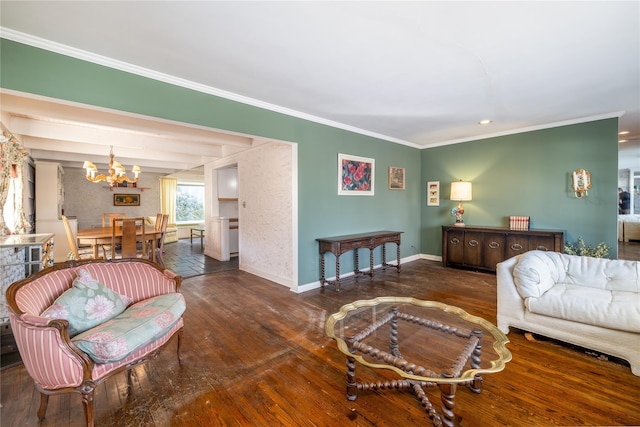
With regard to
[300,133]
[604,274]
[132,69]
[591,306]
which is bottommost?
[591,306]

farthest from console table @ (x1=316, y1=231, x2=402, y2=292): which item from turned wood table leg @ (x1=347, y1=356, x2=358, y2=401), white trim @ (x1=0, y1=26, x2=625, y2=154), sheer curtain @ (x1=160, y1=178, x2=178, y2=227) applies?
sheer curtain @ (x1=160, y1=178, x2=178, y2=227)

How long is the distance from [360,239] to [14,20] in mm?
3912

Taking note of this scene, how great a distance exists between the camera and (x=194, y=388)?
1.83 m

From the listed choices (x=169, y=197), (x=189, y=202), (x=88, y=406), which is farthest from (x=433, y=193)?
(x=189, y=202)

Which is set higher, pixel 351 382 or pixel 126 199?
pixel 126 199

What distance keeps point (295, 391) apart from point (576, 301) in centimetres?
232

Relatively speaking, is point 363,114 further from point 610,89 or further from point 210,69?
point 610,89

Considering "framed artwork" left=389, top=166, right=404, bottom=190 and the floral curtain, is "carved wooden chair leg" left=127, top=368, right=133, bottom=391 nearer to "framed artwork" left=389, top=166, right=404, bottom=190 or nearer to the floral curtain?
the floral curtain

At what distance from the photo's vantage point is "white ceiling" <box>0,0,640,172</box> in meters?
1.76

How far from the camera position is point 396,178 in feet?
17.6

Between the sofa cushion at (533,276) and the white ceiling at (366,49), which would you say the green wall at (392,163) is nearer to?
the white ceiling at (366,49)

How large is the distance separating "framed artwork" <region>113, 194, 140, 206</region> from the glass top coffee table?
887 centimetres

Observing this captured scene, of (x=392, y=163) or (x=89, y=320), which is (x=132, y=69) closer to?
(x=89, y=320)

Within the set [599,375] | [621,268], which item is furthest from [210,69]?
[621,268]
